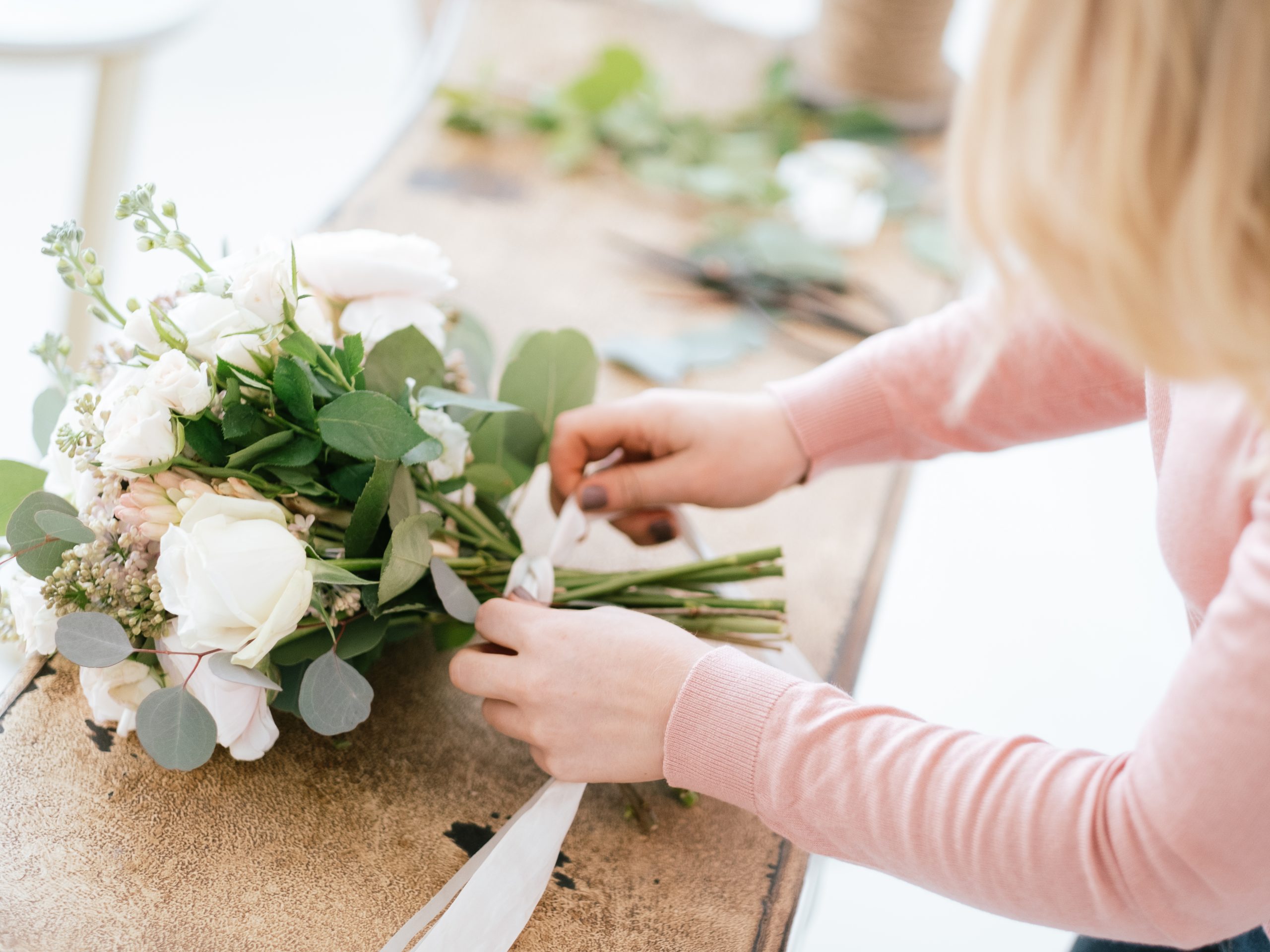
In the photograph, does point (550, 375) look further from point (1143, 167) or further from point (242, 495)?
point (1143, 167)

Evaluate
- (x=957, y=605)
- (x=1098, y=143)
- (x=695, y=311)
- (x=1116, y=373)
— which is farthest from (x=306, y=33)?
(x=1098, y=143)

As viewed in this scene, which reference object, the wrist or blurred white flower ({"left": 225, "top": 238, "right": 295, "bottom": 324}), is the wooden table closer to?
the wrist

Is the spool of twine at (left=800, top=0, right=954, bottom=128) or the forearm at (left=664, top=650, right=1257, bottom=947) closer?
the forearm at (left=664, top=650, right=1257, bottom=947)

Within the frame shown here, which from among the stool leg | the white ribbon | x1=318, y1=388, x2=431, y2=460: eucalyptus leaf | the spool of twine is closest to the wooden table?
the white ribbon

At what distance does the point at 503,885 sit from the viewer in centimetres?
60

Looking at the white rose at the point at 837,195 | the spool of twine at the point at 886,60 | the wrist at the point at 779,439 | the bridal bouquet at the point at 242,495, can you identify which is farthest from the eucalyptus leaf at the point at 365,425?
the spool of twine at the point at 886,60

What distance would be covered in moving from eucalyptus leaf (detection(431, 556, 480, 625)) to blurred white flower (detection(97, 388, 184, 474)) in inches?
6.6

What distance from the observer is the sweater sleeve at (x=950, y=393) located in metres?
0.77

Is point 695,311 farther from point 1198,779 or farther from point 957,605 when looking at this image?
point 1198,779

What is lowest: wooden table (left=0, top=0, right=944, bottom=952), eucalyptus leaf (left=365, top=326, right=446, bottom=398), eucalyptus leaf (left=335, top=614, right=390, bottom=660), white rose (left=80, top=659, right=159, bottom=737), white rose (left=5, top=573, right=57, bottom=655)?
wooden table (left=0, top=0, right=944, bottom=952)

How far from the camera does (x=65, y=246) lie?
56 cm

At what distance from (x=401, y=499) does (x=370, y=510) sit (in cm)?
2

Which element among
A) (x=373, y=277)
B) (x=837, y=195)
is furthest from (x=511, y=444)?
(x=837, y=195)

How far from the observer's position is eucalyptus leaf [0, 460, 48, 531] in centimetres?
62
